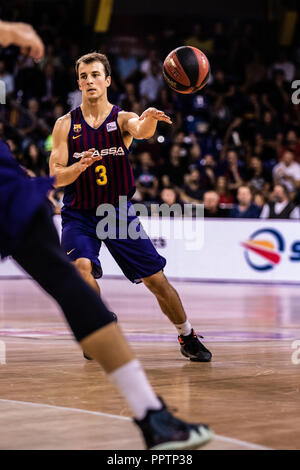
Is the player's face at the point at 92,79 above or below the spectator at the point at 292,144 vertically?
above

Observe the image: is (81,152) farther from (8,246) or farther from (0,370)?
(8,246)

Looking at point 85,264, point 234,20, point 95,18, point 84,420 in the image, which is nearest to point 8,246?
point 84,420

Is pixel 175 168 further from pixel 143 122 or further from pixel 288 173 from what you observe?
pixel 143 122

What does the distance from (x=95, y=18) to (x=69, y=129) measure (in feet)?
50.5

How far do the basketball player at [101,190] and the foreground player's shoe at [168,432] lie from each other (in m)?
3.16

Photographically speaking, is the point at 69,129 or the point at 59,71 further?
the point at 59,71

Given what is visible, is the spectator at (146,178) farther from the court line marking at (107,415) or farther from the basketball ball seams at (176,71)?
the court line marking at (107,415)

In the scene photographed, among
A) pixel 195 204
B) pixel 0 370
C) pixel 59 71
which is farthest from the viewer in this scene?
pixel 59 71

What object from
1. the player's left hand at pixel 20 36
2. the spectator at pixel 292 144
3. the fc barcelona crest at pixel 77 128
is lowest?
the spectator at pixel 292 144

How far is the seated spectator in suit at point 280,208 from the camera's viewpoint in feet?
49.4

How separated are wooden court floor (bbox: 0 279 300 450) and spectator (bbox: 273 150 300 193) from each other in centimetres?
656

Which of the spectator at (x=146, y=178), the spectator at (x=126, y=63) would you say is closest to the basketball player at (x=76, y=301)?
the spectator at (x=146, y=178)

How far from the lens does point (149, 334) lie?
8227mm

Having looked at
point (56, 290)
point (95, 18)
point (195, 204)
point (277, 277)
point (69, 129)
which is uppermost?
point (95, 18)
